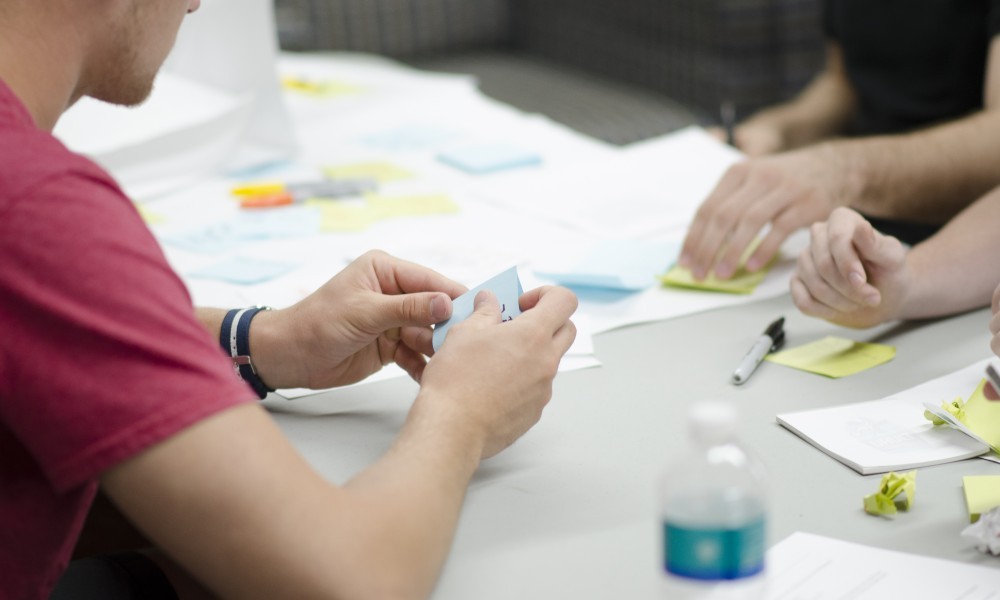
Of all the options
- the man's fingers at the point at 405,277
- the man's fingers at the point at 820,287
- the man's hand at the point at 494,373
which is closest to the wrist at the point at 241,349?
the man's fingers at the point at 405,277

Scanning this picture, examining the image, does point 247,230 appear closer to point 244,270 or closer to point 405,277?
point 244,270

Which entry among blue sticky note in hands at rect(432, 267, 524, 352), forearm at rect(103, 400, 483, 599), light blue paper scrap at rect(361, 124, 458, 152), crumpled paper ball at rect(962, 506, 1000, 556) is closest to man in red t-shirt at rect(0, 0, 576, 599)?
forearm at rect(103, 400, 483, 599)

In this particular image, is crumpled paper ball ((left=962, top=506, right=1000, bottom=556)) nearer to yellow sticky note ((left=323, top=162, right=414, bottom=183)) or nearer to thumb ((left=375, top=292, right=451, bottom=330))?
thumb ((left=375, top=292, right=451, bottom=330))

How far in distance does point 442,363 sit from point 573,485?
0.50 ft

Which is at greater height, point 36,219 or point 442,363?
point 36,219

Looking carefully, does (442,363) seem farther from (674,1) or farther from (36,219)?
(674,1)

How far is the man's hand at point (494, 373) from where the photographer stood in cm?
90

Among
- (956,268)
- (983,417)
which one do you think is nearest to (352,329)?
(983,417)

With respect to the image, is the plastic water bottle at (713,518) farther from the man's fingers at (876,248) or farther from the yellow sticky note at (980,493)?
the man's fingers at (876,248)

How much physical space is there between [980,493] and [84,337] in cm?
68

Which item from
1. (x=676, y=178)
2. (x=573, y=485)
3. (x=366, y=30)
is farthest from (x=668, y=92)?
(x=573, y=485)

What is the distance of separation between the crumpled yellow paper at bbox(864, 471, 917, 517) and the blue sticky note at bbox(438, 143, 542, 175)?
1.10 m

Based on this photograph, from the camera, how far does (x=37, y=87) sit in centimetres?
88

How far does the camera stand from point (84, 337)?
691 mm
